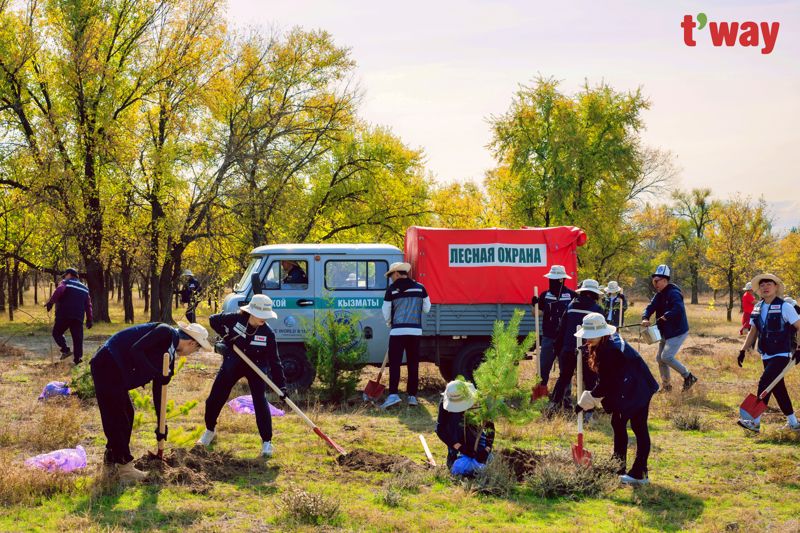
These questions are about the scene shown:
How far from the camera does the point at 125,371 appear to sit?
23.3 feet

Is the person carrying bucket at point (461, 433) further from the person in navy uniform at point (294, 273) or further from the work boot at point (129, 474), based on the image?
the person in navy uniform at point (294, 273)

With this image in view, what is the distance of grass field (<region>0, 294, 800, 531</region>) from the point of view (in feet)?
20.5

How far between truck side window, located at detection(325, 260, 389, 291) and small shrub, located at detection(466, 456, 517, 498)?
19.3ft

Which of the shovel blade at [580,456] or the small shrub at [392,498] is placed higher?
the shovel blade at [580,456]

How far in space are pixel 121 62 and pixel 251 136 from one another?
5819 mm

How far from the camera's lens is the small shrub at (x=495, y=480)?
7.09 meters

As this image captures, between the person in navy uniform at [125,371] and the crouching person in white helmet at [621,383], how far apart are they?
11.6 feet

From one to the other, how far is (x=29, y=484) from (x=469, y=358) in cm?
743

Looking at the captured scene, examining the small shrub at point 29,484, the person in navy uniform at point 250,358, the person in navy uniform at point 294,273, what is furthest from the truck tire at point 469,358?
the small shrub at point 29,484

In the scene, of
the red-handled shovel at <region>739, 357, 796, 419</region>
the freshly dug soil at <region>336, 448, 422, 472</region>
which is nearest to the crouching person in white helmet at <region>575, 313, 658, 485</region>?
the freshly dug soil at <region>336, 448, 422, 472</region>

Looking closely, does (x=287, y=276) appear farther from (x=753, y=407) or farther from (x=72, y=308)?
(x=753, y=407)

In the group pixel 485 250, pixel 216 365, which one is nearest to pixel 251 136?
pixel 216 365

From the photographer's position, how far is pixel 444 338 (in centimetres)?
1297

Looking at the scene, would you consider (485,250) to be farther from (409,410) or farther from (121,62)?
(121,62)
